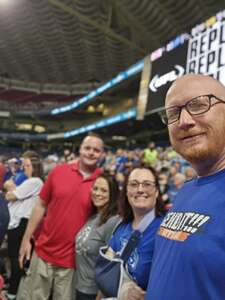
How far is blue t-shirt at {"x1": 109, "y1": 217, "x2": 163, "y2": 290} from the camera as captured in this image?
1255 mm

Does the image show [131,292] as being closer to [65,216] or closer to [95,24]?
[65,216]

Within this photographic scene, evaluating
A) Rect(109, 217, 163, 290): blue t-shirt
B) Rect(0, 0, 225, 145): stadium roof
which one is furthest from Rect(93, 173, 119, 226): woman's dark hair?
Rect(0, 0, 225, 145): stadium roof

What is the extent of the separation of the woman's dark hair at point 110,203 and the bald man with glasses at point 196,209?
1.05 meters

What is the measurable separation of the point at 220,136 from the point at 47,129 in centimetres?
2446

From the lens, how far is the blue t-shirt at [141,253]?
1.25 meters

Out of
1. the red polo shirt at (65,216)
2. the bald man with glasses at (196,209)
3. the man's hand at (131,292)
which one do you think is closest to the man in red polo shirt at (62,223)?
the red polo shirt at (65,216)

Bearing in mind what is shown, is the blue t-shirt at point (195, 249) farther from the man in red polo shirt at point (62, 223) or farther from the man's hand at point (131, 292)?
the man in red polo shirt at point (62, 223)

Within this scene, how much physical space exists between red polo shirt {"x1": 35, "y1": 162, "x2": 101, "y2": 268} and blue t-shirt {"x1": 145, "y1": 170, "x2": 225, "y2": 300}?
125 cm

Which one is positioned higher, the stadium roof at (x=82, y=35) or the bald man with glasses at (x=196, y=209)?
the stadium roof at (x=82, y=35)

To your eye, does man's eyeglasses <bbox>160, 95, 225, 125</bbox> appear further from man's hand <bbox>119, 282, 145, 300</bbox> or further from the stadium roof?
the stadium roof

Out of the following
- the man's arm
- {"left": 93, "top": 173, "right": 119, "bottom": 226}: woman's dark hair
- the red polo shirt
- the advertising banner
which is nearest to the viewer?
{"left": 93, "top": 173, "right": 119, "bottom": 226}: woman's dark hair

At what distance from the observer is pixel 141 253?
1344 millimetres

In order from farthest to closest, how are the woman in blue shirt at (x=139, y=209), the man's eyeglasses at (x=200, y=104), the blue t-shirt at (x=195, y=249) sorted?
the woman in blue shirt at (x=139, y=209), the man's eyeglasses at (x=200, y=104), the blue t-shirt at (x=195, y=249)

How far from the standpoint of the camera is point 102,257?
163cm
